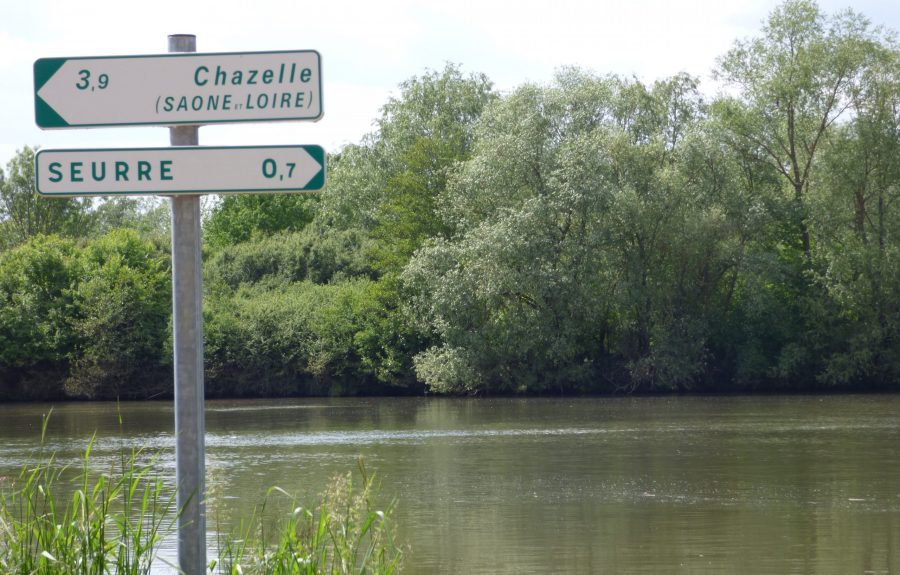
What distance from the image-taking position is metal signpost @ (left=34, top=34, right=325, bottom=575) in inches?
160

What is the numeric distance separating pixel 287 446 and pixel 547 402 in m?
15.5

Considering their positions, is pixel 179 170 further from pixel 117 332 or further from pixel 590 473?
pixel 117 332

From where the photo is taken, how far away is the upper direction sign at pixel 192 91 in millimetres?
4148

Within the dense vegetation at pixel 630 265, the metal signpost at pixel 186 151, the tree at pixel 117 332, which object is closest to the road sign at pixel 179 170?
the metal signpost at pixel 186 151

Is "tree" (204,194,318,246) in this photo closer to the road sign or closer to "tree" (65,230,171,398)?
"tree" (65,230,171,398)

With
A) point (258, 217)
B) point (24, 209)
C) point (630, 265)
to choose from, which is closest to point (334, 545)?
point (630, 265)

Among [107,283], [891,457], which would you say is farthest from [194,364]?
[107,283]

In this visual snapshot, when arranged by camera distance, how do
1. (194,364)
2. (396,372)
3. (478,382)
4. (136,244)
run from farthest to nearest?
(136,244) < (396,372) < (478,382) < (194,364)

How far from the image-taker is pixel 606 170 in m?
40.8

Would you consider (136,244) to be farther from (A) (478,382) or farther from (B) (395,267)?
Result: (A) (478,382)

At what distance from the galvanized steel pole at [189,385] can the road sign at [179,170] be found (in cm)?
11

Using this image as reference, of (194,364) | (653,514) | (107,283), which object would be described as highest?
(107,283)

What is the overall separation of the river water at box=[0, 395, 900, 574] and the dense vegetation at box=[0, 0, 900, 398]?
388cm

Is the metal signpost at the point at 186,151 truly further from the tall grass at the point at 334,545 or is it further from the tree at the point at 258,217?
the tree at the point at 258,217
